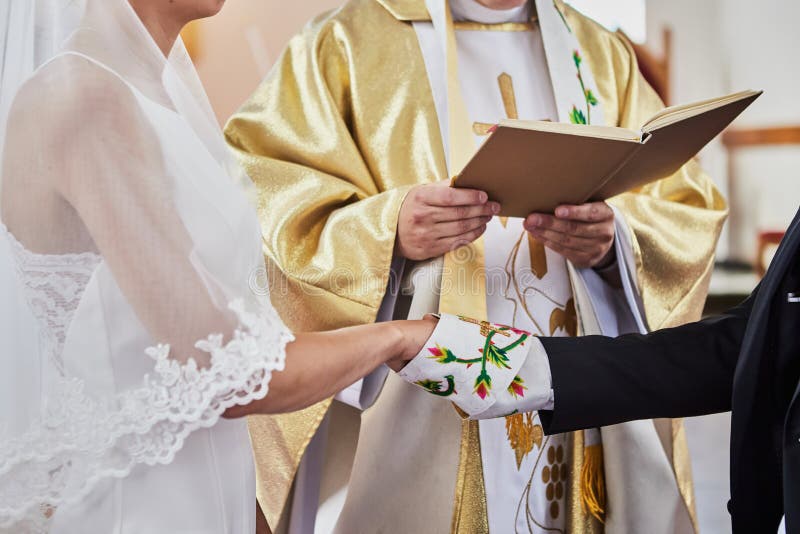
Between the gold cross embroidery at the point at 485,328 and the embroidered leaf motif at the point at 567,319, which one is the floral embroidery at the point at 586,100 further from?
the gold cross embroidery at the point at 485,328

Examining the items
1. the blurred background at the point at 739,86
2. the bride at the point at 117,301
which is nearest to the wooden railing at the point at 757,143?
the blurred background at the point at 739,86

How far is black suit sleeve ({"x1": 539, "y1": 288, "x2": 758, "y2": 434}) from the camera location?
1.99 meters

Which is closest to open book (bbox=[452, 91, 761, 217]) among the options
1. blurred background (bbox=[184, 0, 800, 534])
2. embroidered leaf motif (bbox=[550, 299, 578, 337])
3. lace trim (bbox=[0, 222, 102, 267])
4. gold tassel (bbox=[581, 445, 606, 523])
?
embroidered leaf motif (bbox=[550, 299, 578, 337])

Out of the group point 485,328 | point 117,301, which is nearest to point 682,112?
point 485,328

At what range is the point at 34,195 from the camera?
4.42 feet

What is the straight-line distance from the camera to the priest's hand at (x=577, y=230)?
226 centimetres

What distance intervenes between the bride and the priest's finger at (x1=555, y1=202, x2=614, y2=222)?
0.94 metres

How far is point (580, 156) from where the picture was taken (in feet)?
6.57

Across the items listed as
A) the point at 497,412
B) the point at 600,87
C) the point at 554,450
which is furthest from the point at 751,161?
the point at 497,412

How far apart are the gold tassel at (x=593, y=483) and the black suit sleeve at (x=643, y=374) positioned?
0.36 meters

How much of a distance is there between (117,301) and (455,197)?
95 cm

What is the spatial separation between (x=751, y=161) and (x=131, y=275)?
645 centimetres

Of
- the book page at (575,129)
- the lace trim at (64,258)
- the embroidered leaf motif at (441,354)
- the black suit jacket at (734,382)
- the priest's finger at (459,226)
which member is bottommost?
the black suit jacket at (734,382)

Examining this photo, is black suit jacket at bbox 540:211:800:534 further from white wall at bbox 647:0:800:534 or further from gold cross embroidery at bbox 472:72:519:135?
white wall at bbox 647:0:800:534
